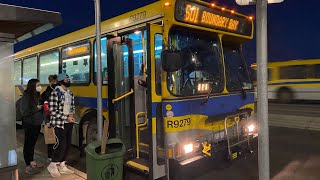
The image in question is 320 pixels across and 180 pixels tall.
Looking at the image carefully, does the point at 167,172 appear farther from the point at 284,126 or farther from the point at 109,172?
the point at 284,126

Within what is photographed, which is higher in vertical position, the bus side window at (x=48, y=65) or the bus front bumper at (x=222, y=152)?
the bus side window at (x=48, y=65)

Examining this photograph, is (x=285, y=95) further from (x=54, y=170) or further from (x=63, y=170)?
(x=54, y=170)

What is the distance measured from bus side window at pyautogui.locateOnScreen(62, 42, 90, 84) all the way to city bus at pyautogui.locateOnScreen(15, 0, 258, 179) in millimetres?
261

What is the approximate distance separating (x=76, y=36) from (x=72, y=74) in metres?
0.99

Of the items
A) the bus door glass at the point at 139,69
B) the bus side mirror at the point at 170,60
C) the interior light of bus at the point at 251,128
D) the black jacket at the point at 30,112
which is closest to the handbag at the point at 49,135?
the black jacket at the point at 30,112

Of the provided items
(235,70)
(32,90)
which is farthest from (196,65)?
(32,90)

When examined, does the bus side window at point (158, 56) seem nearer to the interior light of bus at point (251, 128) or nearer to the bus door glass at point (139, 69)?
the bus door glass at point (139, 69)

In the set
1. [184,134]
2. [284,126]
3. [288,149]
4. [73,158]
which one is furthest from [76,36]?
[284,126]

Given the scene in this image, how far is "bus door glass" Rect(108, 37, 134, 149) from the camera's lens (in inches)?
232

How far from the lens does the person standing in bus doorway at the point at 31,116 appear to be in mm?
6281

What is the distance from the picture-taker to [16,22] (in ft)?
12.8

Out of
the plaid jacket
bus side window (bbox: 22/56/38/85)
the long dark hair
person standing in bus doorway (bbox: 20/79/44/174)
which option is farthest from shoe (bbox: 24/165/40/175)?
bus side window (bbox: 22/56/38/85)

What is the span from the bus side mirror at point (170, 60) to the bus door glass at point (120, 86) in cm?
134

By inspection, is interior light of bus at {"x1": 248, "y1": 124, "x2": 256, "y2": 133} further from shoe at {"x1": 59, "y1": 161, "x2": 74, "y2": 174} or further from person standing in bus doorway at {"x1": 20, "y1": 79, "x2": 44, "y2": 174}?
person standing in bus doorway at {"x1": 20, "y1": 79, "x2": 44, "y2": 174}
